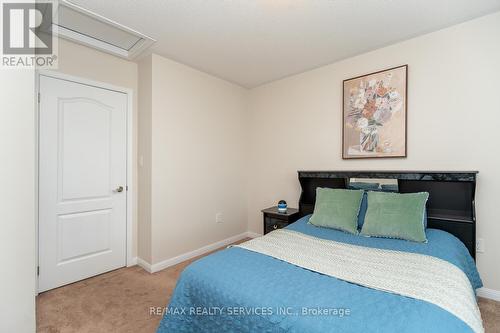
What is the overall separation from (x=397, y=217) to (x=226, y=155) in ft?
7.84

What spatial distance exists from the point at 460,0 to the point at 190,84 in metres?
2.78

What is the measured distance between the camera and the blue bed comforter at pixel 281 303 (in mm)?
986

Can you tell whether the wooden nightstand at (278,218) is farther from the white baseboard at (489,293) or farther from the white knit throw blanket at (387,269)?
the white baseboard at (489,293)

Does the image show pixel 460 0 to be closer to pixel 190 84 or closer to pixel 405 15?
pixel 405 15

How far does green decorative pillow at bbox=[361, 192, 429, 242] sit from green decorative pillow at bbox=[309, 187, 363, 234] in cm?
12

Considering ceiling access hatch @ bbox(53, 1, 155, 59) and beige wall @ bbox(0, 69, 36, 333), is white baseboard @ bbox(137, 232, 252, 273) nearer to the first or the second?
beige wall @ bbox(0, 69, 36, 333)

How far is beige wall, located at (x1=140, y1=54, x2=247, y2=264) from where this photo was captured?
2832 mm

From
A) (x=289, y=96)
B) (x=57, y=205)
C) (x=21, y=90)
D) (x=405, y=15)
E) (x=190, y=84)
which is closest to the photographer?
(x=21, y=90)

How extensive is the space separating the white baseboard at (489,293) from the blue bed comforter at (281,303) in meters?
0.79

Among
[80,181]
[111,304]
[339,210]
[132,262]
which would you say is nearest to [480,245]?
[339,210]

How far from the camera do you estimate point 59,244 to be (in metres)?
2.42

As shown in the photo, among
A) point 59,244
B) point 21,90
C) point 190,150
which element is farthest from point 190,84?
point 59,244

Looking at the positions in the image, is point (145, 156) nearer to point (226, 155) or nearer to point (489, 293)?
point (226, 155)

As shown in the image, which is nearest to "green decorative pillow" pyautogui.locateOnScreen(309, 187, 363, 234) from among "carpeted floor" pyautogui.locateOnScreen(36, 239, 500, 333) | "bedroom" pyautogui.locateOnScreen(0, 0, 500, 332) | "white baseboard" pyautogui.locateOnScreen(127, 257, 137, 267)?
"bedroom" pyautogui.locateOnScreen(0, 0, 500, 332)
